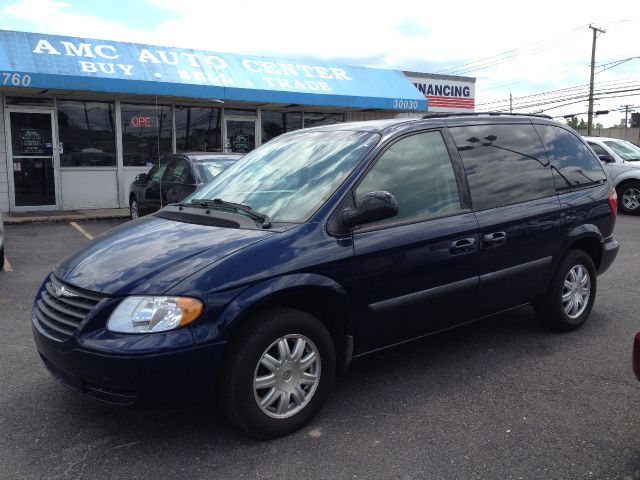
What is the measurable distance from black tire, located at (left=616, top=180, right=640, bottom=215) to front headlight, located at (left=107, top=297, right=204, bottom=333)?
13672 mm

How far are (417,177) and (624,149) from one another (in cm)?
1331

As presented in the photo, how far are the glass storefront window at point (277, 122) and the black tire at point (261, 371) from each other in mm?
14003

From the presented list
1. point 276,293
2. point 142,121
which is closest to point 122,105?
point 142,121

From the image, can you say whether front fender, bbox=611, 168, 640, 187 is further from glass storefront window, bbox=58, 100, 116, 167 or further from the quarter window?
glass storefront window, bbox=58, 100, 116, 167

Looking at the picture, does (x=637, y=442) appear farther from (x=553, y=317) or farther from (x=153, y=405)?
(x=153, y=405)

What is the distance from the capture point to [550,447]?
3.15 meters

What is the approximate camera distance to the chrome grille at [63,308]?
3031 mm

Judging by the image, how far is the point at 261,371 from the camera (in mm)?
3150

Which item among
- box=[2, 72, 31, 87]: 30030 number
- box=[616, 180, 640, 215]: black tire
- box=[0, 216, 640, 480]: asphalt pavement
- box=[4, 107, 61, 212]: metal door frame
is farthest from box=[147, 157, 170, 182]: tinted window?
box=[616, 180, 640, 215]: black tire

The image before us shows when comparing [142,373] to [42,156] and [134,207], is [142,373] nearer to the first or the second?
[134,207]

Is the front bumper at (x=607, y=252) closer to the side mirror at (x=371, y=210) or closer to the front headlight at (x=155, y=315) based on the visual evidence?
the side mirror at (x=371, y=210)

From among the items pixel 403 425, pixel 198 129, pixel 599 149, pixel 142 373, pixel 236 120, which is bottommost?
pixel 403 425

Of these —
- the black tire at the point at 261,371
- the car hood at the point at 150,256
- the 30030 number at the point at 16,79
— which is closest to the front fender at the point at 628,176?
the black tire at the point at 261,371

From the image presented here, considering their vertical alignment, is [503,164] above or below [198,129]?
below
